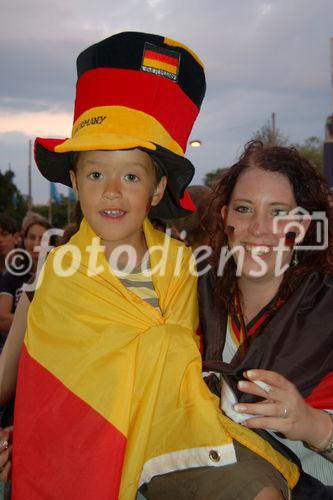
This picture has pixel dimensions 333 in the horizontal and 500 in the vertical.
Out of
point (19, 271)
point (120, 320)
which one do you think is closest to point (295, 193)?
point (120, 320)

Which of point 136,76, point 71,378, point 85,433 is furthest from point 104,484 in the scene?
point 136,76

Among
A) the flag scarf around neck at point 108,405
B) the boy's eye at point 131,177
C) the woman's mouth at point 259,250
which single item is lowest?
the flag scarf around neck at point 108,405

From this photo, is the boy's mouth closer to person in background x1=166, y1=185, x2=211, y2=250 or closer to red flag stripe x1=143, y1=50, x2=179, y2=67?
red flag stripe x1=143, y1=50, x2=179, y2=67

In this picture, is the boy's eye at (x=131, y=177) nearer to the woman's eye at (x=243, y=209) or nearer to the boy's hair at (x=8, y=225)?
the woman's eye at (x=243, y=209)

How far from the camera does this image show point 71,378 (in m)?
1.67

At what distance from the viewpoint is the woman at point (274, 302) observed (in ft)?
5.16

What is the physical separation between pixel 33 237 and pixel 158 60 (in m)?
3.37

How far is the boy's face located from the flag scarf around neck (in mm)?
282

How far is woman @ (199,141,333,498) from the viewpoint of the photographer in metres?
1.57

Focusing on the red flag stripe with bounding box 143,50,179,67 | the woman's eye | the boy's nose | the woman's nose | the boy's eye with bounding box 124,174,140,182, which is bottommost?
the woman's nose

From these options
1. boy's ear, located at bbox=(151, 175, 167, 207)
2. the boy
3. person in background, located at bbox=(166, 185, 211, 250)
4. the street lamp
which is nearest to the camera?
the boy

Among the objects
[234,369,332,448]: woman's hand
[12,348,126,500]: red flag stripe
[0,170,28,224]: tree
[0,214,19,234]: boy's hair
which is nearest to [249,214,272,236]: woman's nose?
[234,369,332,448]: woman's hand

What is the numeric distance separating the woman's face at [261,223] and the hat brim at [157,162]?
0.91 ft

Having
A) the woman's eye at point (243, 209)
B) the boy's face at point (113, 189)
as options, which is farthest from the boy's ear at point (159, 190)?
the woman's eye at point (243, 209)
